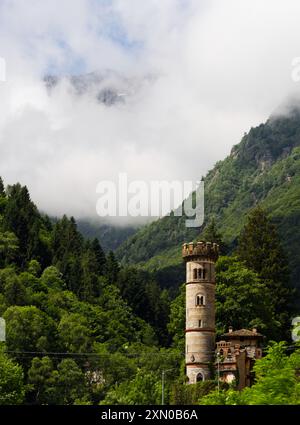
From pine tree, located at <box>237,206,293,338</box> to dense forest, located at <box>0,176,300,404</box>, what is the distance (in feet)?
0.36

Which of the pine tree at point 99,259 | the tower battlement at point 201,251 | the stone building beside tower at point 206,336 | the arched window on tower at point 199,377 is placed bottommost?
the arched window on tower at point 199,377

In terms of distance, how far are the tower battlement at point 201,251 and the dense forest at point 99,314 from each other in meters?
5.20

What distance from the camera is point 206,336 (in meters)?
79.5

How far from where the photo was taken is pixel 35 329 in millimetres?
88875

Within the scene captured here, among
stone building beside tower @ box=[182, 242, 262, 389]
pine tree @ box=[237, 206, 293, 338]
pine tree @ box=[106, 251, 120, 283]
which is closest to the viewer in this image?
stone building beside tower @ box=[182, 242, 262, 389]

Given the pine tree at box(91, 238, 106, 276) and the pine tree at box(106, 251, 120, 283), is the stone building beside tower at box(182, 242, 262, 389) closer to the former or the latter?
the pine tree at box(106, 251, 120, 283)

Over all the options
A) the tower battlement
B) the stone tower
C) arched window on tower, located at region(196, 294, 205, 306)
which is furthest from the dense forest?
arched window on tower, located at region(196, 294, 205, 306)

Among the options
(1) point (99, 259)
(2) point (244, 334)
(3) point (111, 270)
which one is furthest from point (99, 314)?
(2) point (244, 334)

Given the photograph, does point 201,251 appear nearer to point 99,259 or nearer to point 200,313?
point 200,313

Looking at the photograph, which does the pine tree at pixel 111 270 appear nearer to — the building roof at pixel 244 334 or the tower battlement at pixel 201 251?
the tower battlement at pixel 201 251

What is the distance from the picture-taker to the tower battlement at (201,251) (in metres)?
82.4

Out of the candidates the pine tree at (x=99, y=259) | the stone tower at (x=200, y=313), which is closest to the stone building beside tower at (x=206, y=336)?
the stone tower at (x=200, y=313)

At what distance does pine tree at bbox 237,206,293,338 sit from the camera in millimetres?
99375
